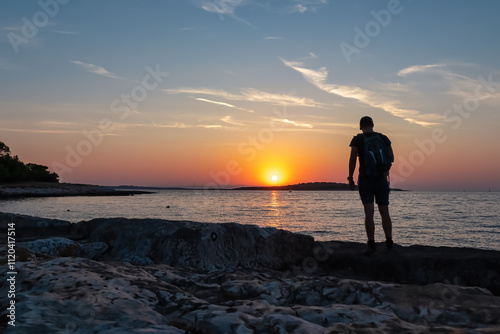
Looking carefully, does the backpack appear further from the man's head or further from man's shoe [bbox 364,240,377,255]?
man's shoe [bbox 364,240,377,255]

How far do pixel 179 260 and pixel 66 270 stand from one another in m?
2.83

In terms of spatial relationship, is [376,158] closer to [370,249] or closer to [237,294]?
[370,249]

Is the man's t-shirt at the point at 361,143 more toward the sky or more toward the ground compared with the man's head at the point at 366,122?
more toward the ground

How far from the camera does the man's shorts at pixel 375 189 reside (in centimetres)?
598

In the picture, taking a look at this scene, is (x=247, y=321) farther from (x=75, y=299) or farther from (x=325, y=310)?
(x=75, y=299)

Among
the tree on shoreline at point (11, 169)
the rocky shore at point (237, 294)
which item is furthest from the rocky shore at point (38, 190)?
the rocky shore at point (237, 294)

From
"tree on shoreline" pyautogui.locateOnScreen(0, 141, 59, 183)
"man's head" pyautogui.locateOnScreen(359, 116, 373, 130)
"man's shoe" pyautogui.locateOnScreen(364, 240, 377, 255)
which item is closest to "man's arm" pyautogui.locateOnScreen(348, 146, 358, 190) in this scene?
"man's head" pyautogui.locateOnScreen(359, 116, 373, 130)

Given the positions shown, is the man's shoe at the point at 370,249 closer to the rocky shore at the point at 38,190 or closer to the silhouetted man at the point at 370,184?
the silhouetted man at the point at 370,184

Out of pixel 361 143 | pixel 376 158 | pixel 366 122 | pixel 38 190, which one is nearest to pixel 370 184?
pixel 376 158

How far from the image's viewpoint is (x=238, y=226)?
620 cm

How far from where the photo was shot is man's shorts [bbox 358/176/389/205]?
598 cm

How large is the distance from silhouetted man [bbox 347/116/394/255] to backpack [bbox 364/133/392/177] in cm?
4

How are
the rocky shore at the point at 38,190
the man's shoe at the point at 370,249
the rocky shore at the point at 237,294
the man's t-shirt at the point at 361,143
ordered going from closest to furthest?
the rocky shore at the point at 237,294 → the man's shoe at the point at 370,249 → the man's t-shirt at the point at 361,143 → the rocky shore at the point at 38,190

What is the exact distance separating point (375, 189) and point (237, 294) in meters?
3.70
